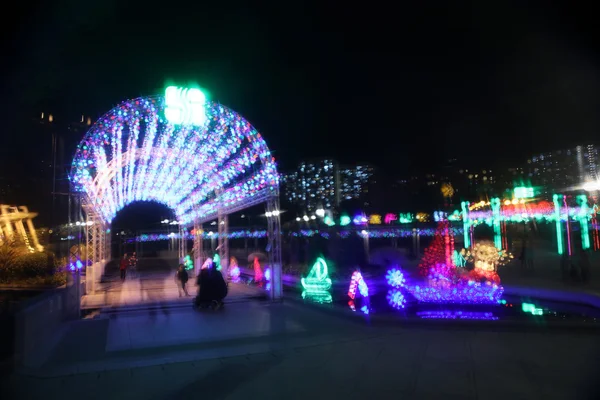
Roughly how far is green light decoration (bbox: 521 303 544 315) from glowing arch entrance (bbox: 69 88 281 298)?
253 inches

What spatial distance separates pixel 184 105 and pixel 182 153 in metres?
3.46

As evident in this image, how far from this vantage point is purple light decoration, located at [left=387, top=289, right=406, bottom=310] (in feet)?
38.4

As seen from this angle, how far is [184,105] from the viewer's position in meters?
10.9

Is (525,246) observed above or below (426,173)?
below

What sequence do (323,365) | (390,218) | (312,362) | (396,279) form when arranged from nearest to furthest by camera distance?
1. (323,365)
2. (312,362)
3. (396,279)
4. (390,218)

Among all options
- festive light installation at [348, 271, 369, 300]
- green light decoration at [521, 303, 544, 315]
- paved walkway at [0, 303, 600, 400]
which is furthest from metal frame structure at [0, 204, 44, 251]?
green light decoration at [521, 303, 544, 315]

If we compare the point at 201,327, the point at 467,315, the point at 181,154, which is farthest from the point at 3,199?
the point at 467,315

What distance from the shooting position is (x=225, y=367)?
20.2 ft

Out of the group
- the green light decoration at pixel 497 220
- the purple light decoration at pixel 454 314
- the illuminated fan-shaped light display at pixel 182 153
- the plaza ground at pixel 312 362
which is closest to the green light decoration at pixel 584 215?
the green light decoration at pixel 497 220

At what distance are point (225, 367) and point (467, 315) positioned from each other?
638 centimetres

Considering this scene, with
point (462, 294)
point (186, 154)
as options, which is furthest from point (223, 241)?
point (462, 294)

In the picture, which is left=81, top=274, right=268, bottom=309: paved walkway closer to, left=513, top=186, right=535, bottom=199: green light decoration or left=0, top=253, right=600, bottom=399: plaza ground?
left=0, top=253, right=600, bottom=399: plaza ground

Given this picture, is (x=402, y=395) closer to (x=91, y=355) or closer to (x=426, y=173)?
(x=91, y=355)

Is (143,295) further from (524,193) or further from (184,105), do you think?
(524,193)
